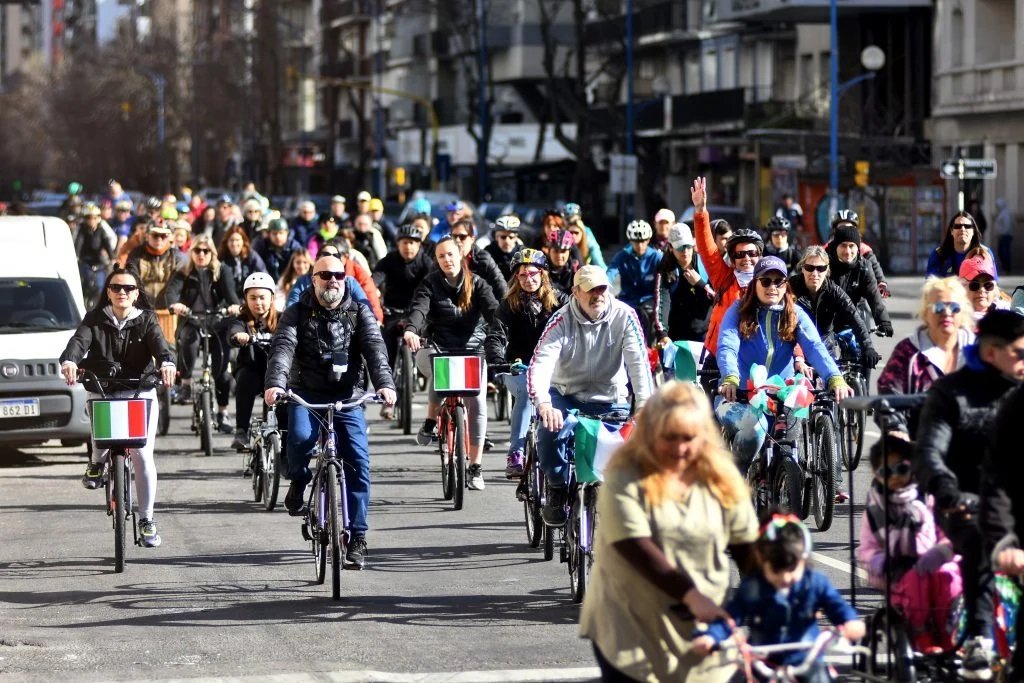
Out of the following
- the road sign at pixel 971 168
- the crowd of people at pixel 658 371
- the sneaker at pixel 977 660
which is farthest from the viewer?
the road sign at pixel 971 168

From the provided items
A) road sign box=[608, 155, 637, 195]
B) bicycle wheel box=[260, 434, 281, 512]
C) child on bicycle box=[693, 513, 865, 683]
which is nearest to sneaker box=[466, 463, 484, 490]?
bicycle wheel box=[260, 434, 281, 512]

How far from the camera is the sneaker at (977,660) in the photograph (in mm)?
6746

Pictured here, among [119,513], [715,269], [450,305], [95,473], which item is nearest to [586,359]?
[119,513]

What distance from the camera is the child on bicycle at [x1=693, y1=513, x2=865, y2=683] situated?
5629 millimetres

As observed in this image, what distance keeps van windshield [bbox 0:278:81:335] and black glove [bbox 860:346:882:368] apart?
6.33m

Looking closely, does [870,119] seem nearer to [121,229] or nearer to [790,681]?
[121,229]

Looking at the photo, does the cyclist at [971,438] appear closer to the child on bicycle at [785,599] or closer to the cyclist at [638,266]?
the child on bicycle at [785,599]

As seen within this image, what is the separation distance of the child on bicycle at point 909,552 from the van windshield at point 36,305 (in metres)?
10.6

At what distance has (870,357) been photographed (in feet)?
46.5

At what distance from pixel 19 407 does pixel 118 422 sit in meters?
4.71

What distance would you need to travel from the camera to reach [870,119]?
53531mm

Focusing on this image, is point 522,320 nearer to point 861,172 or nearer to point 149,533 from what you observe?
point 149,533

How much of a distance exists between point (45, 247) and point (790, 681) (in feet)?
43.3

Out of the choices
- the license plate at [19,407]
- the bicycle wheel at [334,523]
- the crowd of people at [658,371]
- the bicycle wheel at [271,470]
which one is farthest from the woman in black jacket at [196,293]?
the bicycle wheel at [334,523]
